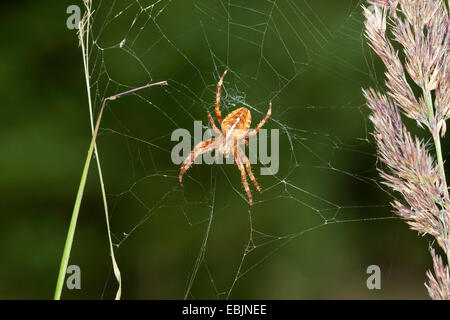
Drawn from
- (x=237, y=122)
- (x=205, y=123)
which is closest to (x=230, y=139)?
(x=237, y=122)

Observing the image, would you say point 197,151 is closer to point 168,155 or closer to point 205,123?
point 205,123

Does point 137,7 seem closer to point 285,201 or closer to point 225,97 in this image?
point 225,97

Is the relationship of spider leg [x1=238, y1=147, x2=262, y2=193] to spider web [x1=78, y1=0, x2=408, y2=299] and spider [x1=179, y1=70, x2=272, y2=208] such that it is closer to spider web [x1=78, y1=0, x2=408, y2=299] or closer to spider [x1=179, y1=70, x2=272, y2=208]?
spider [x1=179, y1=70, x2=272, y2=208]

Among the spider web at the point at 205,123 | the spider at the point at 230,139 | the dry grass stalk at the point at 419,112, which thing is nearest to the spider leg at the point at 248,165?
the spider at the point at 230,139

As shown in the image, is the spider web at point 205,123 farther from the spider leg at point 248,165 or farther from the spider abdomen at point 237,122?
the spider abdomen at point 237,122

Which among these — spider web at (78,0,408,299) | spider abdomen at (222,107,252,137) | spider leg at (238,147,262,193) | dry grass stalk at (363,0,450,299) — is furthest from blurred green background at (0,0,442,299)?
dry grass stalk at (363,0,450,299)

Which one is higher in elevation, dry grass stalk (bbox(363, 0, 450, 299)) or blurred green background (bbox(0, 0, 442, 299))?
blurred green background (bbox(0, 0, 442, 299))
